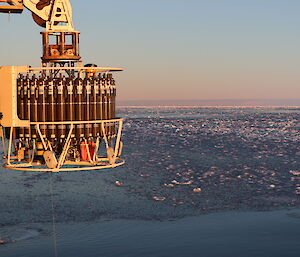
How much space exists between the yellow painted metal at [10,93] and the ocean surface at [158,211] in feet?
95.8

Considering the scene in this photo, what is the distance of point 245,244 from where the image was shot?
49656mm

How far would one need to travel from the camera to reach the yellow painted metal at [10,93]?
20.1 metres

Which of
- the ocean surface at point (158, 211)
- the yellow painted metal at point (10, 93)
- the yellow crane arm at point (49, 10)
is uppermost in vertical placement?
the yellow crane arm at point (49, 10)

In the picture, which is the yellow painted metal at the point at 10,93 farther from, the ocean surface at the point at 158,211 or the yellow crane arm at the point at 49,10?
the ocean surface at the point at 158,211

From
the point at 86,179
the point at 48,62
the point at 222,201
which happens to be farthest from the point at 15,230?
the point at 48,62

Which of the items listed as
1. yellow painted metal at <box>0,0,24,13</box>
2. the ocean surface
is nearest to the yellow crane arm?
yellow painted metal at <box>0,0,24,13</box>

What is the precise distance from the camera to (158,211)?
5522cm

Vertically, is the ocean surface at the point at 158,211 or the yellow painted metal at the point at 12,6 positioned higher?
the yellow painted metal at the point at 12,6

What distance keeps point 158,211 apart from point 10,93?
37.2 m

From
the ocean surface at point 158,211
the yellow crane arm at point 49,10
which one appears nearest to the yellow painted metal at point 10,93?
the yellow crane arm at point 49,10

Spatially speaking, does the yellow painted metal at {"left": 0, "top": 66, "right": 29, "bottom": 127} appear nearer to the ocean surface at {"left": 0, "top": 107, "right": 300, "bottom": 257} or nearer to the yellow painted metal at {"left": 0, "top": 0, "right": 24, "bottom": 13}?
the yellow painted metal at {"left": 0, "top": 0, "right": 24, "bottom": 13}

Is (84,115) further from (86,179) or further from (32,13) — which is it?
(86,179)

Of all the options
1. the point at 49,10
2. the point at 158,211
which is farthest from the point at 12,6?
the point at 158,211

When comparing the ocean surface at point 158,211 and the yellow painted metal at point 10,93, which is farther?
the ocean surface at point 158,211
